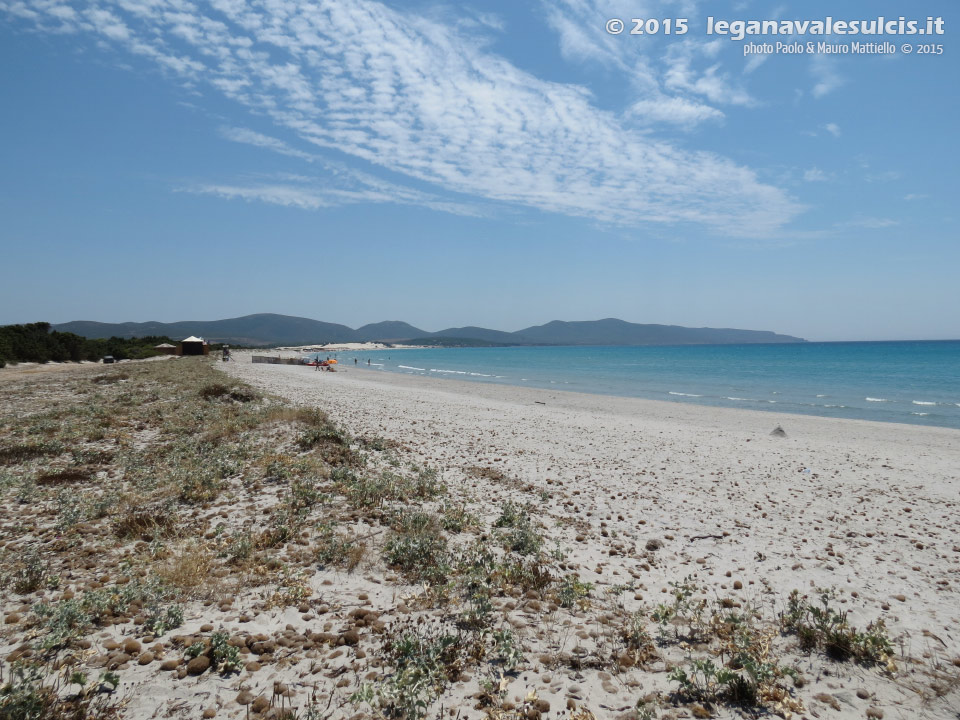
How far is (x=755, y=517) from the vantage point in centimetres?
894

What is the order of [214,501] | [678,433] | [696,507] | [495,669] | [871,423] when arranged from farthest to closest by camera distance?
[871,423], [678,433], [696,507], [214,501], [495,669]

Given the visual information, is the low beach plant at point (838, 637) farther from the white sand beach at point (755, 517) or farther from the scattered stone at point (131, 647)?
the scattered stone at point (131, 647)

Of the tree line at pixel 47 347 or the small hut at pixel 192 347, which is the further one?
the small hut at pixel 192 347

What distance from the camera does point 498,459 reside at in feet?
41.8

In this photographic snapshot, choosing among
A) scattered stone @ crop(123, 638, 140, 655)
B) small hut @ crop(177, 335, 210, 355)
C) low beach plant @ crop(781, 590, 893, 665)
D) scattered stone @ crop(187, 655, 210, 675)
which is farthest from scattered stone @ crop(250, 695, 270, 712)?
Result: small hut @ crop(177, 335, 210, 355)

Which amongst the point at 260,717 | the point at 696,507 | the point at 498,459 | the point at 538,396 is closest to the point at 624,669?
the point at 260,717

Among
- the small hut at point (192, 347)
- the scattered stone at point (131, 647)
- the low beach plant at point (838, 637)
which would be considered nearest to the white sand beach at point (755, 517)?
the low beach plant at point (838, 637)

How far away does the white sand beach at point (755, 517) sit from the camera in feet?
14.5

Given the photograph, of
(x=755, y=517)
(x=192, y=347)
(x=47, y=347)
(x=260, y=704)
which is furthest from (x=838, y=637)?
(x=192, y=347)

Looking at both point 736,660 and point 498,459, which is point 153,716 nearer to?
point 736,660

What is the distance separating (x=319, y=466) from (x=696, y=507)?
25.3 feet

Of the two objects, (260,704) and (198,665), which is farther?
(198,665)

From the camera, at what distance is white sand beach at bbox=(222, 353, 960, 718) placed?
4.43 metres

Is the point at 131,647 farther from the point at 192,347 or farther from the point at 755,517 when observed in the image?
the point at 192,347
